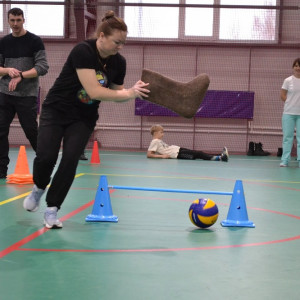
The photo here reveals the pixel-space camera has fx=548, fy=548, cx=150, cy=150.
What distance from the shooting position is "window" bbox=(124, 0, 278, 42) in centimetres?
1410

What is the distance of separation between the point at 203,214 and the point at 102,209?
86 centimetres

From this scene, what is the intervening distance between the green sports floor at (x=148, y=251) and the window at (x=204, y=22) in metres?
8.85

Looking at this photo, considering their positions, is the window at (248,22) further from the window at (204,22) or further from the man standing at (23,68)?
the man standing at (23,68)

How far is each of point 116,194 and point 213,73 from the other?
30.7 feet

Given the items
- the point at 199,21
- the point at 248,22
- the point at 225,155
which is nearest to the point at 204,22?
the point at 199,21

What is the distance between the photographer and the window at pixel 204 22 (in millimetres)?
14102

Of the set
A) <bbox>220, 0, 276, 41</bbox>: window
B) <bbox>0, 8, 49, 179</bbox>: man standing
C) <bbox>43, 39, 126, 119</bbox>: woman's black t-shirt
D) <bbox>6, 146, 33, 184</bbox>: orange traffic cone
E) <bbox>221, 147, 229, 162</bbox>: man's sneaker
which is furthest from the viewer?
<bbox>220, 0, 276, 41</bbox>: window

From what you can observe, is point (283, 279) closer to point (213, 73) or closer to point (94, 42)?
point (94, 42)

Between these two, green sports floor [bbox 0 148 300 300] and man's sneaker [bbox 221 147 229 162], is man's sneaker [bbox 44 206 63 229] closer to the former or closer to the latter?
green sports floor [bbox 0 148 300 300]

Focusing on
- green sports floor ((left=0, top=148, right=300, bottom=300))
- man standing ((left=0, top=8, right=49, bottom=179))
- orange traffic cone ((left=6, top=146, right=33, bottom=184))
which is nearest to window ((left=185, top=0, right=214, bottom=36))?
man standing ((left=0, top=8, right=49, bottom=179))

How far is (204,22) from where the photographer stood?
14.4 m

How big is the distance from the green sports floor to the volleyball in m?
0.07

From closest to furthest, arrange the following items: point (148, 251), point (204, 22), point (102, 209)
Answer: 1. point (148, 251)
2. point (102, 209)
3. point (204, 22)

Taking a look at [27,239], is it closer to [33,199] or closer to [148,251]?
[33,199]
